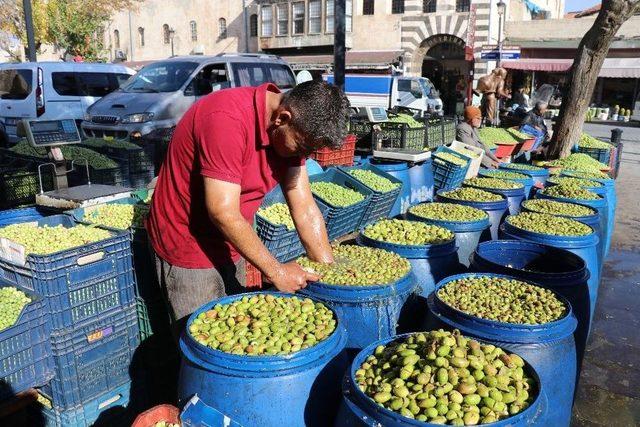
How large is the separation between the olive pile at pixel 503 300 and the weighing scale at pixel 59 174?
272 cm

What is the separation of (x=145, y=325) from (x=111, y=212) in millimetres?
1037

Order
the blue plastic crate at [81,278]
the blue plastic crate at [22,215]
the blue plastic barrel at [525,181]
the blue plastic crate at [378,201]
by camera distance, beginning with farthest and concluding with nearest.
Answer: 1. the blue plastic barrel at [525,181]
2. the blue plastic crate at [378,201]
3. the blue plastic crate at [22,215]
4. the blue plastic crate at [81,278]

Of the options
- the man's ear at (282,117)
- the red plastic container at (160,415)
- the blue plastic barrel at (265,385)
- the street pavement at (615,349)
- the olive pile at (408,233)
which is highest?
the man's ear at (282,117)

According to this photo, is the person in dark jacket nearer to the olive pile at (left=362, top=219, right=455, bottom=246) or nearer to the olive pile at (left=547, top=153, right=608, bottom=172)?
the olive pile at (left=547, top=153, right=608, bottom=172)

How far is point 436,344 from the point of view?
6.95 feet

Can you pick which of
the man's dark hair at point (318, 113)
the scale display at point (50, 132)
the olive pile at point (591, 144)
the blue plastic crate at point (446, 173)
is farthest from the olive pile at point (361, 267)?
the olive pile at point (591, 144)

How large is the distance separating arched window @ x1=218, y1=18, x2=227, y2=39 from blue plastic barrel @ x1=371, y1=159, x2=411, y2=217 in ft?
96.5

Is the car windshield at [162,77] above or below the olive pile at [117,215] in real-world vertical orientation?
above

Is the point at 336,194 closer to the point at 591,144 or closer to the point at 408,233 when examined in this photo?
the point at 408,233

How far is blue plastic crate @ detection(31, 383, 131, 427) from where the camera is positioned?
3.08m

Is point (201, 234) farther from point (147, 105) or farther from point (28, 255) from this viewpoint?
point (147, 105)

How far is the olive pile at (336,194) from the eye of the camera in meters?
5.15

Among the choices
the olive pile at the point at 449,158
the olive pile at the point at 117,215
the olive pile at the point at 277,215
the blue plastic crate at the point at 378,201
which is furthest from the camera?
the olive pile at the point at 449,158

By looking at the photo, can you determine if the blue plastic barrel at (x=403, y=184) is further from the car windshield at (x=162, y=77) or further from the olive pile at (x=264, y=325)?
the car windshield at (x=162, y=77)
